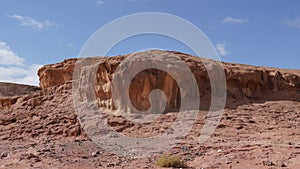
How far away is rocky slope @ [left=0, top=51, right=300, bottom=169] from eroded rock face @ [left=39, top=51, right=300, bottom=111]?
45mm

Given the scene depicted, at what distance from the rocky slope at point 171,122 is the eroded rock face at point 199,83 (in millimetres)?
45

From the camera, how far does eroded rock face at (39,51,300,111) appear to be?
2034cm

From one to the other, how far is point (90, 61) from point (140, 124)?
753cm

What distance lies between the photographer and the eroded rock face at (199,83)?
20344mm

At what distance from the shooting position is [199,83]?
71.2 ft

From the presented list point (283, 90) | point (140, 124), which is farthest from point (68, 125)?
point (283, 90)

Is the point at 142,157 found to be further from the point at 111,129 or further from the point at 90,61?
the point at 90,61

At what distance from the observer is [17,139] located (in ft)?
66.2

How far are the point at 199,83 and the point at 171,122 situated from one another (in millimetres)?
4035

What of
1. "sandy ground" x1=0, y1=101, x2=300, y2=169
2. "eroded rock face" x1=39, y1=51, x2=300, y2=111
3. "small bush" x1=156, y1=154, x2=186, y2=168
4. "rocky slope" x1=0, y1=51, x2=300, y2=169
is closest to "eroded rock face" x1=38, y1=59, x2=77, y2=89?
"rocky slope" x1=0, y1=51, x2=300, y2=169

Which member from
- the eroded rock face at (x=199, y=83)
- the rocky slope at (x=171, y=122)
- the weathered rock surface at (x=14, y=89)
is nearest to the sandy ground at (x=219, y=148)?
the rocky slope at (x=171, y=122)

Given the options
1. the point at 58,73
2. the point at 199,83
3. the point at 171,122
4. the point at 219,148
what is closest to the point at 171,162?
the point at 219,148

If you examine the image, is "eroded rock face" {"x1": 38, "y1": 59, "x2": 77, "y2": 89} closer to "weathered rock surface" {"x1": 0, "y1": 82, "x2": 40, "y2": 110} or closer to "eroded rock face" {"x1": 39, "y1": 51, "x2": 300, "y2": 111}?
"eroded rock face" {"x1": 39, "y1": 51, "x2": 300, "y2": 111}

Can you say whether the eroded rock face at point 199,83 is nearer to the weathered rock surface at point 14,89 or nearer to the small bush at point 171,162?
the small bush at point 171,162
